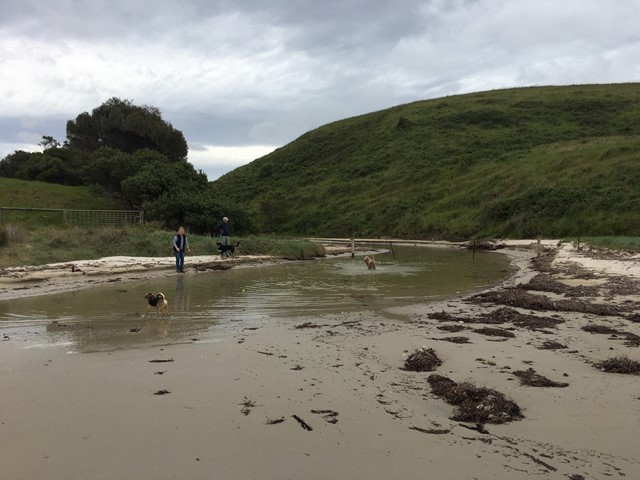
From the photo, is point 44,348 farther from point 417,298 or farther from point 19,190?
point 19,190

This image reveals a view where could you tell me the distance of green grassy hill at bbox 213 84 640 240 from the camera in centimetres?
4394

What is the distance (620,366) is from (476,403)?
2.27m

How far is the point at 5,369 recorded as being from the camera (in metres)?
6.10

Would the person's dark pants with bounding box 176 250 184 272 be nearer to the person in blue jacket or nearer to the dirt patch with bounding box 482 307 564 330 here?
the person in blue jacket

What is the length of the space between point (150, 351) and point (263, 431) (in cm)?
335

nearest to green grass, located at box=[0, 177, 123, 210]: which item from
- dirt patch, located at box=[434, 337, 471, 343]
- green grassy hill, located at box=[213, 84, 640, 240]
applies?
green grassy hill, located at box=[213, 84, 640, 240]

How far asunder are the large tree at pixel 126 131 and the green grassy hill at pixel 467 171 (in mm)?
10708

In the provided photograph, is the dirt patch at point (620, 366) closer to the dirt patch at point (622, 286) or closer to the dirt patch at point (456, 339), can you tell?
the dirt patch at point (456, 339)

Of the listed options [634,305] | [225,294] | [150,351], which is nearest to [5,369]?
[150,351]

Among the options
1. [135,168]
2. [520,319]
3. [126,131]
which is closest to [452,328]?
[520,319]

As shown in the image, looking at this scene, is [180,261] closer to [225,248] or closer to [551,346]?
[225,248]

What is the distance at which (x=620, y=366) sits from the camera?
587cm

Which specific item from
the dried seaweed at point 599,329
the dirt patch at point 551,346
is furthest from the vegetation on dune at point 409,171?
the dirt patch at point 551,346

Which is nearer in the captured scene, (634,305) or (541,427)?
(541,427)
